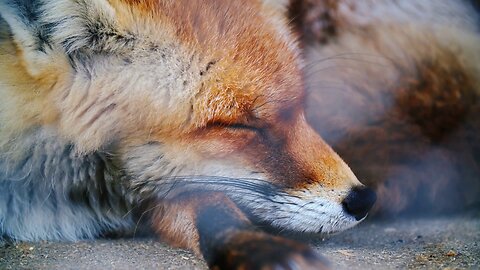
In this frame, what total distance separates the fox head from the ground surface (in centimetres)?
13

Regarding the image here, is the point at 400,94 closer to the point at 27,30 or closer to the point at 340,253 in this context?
the point at 340,253

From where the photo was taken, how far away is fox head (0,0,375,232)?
1639 mm

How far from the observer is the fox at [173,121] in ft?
5.36

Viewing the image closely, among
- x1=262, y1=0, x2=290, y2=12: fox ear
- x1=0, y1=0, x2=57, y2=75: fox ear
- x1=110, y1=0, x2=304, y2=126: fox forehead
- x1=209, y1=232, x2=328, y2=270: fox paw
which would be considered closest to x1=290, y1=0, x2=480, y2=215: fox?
x1=262, y1=0, x2=290, y2=12: fox ear

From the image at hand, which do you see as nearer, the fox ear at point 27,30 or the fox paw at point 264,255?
the fox paw at point 264,255

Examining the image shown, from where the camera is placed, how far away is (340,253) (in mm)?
1682

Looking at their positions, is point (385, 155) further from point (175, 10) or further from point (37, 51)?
point (37, 51)

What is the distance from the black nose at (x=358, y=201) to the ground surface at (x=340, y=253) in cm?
10

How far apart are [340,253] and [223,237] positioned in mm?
329

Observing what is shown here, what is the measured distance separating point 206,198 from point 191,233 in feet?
Answer: 0.33

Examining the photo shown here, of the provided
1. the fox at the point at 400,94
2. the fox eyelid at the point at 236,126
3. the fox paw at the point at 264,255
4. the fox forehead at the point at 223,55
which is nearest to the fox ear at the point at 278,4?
the fox at the point at 400,94

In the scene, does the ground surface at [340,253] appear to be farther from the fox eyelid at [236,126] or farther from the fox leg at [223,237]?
the fox eyelid at [236,126]

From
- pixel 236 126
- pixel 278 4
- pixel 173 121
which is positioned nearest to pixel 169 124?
pixel 173 121

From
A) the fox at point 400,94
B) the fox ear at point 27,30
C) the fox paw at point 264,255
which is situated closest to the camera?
the fox paw at point 264,255
